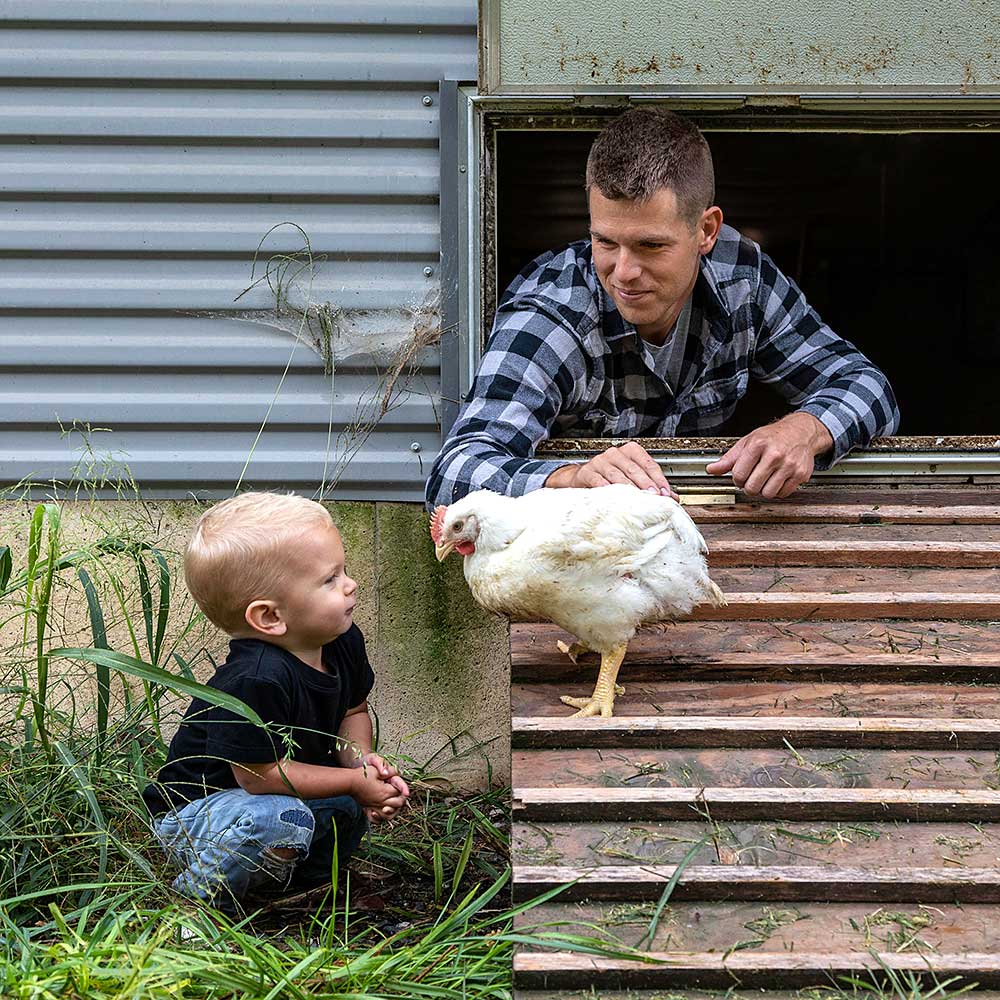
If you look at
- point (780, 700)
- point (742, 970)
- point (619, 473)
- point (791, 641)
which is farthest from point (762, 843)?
point (619, 473)

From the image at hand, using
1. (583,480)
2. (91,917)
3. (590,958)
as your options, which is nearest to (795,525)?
(583,480)

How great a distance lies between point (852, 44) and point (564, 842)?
277 cm

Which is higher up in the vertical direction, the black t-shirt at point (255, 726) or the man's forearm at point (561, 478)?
the man's forearm at point (561, 478)

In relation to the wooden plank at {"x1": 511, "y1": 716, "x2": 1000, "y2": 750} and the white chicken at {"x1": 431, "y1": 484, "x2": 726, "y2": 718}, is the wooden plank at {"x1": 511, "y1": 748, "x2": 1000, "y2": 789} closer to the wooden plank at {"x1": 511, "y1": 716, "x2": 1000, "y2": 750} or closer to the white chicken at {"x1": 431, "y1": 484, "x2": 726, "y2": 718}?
the wooden plank at {"x1": 511, "y1": 716, "x2": 1000, "y2": 750}

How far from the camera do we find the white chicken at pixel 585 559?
2590mm

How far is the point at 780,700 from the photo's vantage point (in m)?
2.64

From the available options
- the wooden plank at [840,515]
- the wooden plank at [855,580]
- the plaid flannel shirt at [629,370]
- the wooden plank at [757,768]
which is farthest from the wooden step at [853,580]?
the wooden plank at [757,768]

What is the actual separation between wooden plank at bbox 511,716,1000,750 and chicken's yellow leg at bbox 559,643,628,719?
0.23 ft

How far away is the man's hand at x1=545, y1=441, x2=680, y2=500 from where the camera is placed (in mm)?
2947

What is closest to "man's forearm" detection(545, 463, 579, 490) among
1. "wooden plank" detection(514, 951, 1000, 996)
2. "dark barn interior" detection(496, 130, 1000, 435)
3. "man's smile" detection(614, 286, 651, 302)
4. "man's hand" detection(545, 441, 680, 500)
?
"man's hand" detection(545, 441, 680, 500)

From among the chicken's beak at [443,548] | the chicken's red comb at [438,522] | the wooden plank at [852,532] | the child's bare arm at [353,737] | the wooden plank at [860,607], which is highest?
the chicken's red comb at [438,522]

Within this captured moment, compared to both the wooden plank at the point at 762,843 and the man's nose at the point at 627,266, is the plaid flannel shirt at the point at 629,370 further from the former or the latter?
the wooden plank at the point at 762,843

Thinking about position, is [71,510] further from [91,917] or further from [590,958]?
[590,958]

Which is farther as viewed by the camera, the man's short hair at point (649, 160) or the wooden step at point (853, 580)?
the man's short hair at point (649, 160)
